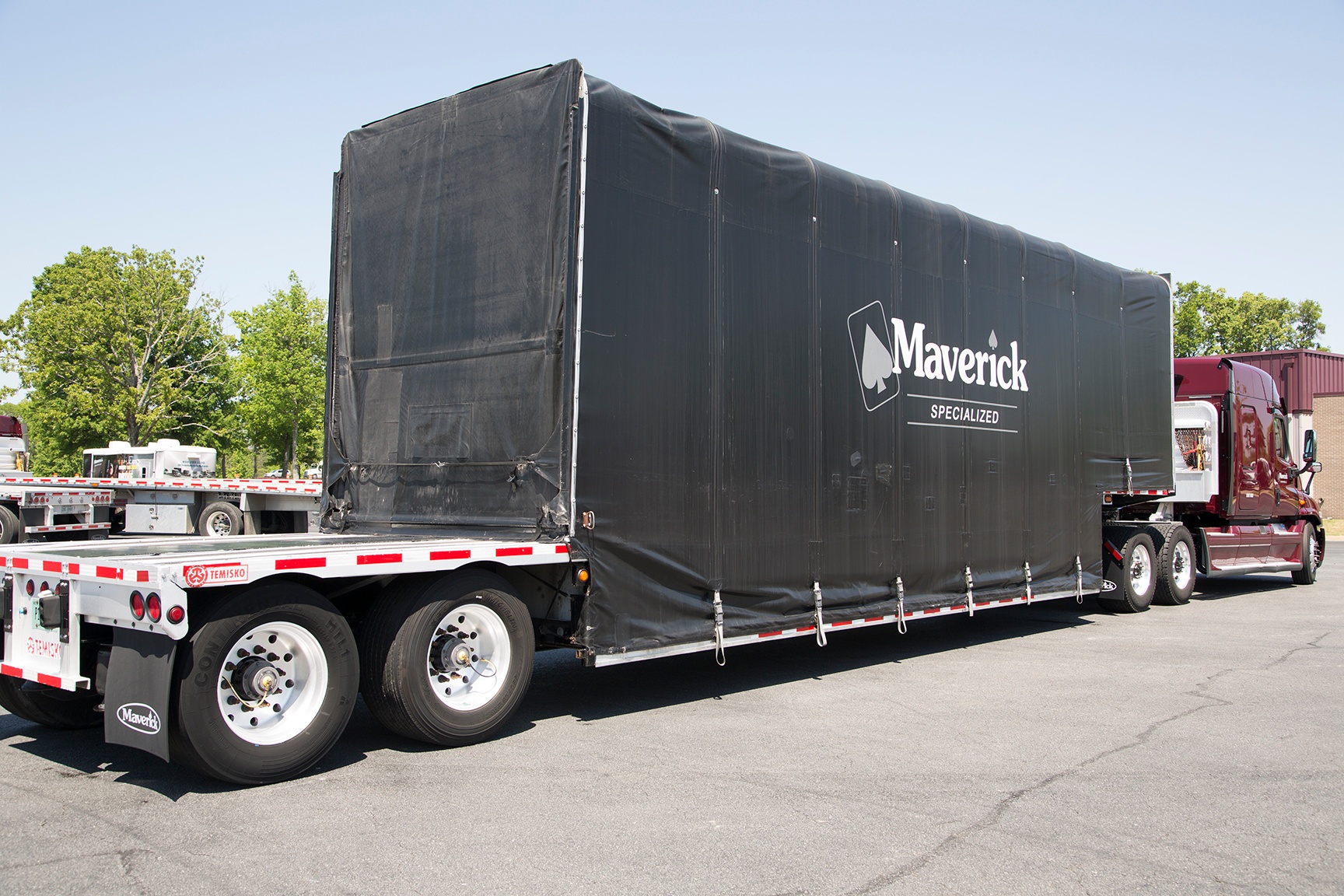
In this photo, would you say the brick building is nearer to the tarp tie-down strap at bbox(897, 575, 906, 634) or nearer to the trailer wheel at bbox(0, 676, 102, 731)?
the tarp tie-down strap at bbox(897, 575, 906, 634)

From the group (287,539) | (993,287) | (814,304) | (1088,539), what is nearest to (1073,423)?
(1088,539)

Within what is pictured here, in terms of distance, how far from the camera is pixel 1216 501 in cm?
1498

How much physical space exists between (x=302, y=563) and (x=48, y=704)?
2102 mm

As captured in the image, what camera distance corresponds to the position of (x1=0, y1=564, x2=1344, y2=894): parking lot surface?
4.18 metres

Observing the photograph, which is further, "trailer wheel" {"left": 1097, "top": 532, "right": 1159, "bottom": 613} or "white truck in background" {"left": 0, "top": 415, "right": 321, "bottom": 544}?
"white truck in background" {"left": 0, "top": 415, "right": 321, "bottom": 544}

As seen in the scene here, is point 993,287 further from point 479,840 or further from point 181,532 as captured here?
point 181,532

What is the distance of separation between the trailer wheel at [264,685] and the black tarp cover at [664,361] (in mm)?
1685

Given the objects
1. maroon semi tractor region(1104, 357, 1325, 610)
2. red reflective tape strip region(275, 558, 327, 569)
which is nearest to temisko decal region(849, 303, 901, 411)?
red reflective tape strip region(275, 558, 327, 569)

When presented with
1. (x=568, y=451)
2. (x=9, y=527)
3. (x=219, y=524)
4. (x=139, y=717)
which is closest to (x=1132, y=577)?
(x=568, y=451)

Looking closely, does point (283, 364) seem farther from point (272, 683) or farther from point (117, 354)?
point (272, 683)

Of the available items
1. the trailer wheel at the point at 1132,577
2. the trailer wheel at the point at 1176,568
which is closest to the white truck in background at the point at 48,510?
the trailer wheel at the point at 1132,577

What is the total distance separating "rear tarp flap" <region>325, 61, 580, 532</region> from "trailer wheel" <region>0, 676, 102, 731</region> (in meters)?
2.38

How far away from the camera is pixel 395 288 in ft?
26.2

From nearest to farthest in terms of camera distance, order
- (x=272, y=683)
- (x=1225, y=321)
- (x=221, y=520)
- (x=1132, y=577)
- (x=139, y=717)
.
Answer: (x=139, y=717), (x=272, y=683), (x=1132, y=577), (x=221, y=520), (x=1225, y=321)
